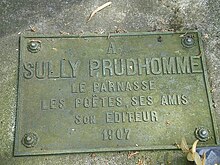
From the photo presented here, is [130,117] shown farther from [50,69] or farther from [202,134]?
[50,69]

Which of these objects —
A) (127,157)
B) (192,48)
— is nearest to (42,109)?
(127,157)

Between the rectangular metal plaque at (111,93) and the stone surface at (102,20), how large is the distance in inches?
2.3

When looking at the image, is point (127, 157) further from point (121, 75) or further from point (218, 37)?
point (218, 37)

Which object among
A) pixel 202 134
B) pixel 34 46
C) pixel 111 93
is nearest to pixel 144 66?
pixel 111 93

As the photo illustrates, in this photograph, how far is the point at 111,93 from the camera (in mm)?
2422

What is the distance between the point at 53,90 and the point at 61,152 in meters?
0.36

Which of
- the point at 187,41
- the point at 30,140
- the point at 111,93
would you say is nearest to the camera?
the point at 30,140

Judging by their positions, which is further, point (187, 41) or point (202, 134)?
point (187, 41)

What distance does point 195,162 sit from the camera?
2.17 meters

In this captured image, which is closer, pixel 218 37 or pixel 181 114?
pixel 181 114

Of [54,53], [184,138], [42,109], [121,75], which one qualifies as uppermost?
[54,53]

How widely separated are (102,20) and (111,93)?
0.49 meters

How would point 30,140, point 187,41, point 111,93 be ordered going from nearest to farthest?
1. point 30,140
2. point 111,93
3. point 187,41

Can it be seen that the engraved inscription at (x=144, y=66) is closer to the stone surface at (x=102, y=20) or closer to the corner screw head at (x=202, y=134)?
the stone surface at (x=102, y=20)
